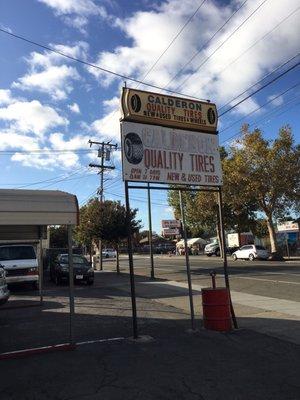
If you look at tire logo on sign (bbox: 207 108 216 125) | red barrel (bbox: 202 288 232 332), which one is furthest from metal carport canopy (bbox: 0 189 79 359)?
tire logo on sign (bbox: 207 108 216 125)

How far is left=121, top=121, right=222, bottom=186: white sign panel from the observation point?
945 centimetres

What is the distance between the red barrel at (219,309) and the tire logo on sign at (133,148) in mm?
2862

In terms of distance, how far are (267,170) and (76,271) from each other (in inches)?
1023

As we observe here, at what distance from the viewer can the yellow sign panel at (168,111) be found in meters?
9.62

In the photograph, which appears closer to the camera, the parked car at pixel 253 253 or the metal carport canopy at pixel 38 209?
the metal carport canopy at pixel 38 209

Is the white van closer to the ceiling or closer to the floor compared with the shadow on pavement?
closer to the ceiling

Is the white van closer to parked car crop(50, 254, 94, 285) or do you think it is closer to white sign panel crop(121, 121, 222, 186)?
parked car crop(50, 254, 94, 285)

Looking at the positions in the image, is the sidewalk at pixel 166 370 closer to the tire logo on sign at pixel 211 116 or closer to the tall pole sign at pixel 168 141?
the tall pole sign at pixel 168 141

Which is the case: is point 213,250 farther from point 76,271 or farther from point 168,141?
point 168,141

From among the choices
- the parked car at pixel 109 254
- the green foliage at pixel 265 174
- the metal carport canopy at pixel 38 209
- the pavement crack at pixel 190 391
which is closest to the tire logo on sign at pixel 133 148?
the metal carport canopy at pixel 38 209

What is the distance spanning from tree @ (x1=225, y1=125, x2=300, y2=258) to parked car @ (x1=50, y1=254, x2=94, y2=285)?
76.1 feet

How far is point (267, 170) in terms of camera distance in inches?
1788

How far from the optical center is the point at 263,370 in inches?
270

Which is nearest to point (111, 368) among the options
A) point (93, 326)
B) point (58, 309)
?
point (93, 326)
